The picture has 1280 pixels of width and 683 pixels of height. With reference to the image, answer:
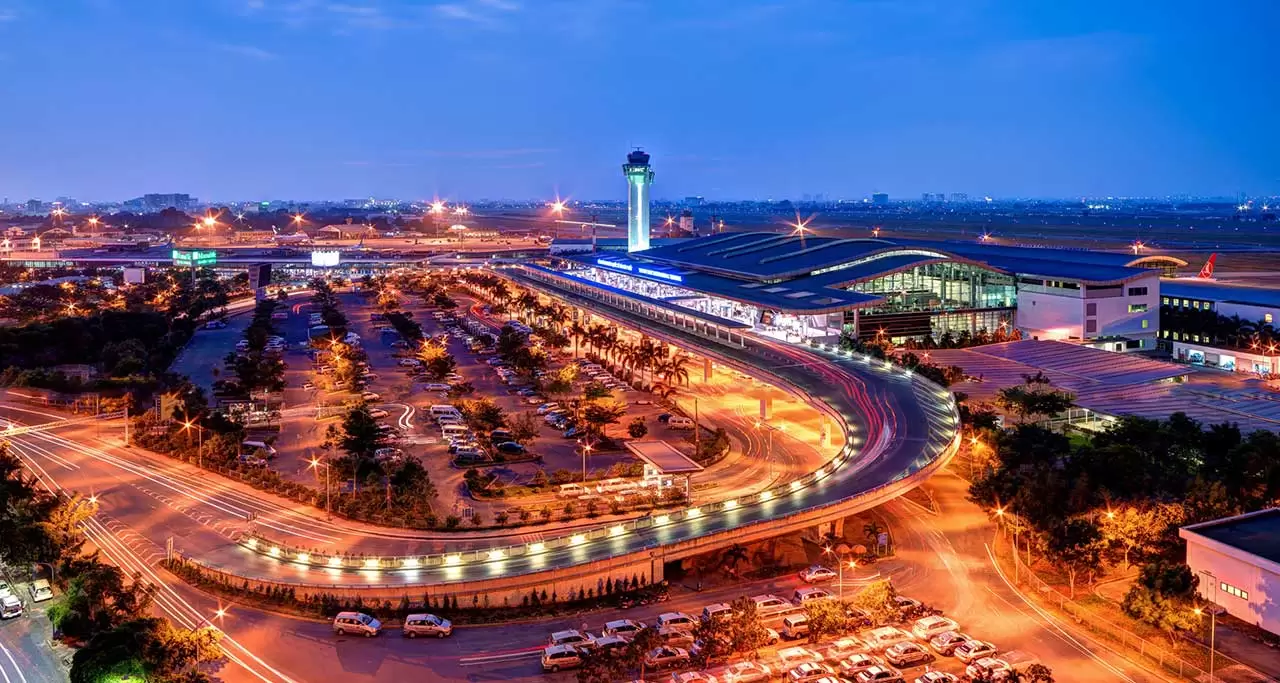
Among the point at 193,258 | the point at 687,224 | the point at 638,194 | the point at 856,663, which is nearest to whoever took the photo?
the point at 856,663

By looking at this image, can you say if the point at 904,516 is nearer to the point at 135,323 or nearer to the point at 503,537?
the point at 503,537

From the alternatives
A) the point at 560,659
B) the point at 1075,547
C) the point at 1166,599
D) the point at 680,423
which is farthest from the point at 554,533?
the point at 1166,599

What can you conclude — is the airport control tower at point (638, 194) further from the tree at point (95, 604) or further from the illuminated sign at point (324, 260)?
the tree at point (95, 604)

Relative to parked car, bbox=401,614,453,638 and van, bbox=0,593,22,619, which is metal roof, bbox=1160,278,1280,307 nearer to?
parked car, bbox=401,614,453,638

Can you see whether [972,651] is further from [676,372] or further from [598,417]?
[676,372]

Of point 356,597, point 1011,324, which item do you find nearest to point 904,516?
point 356,597

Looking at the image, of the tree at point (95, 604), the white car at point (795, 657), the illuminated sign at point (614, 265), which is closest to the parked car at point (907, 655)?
the white car at point (795, 657)
